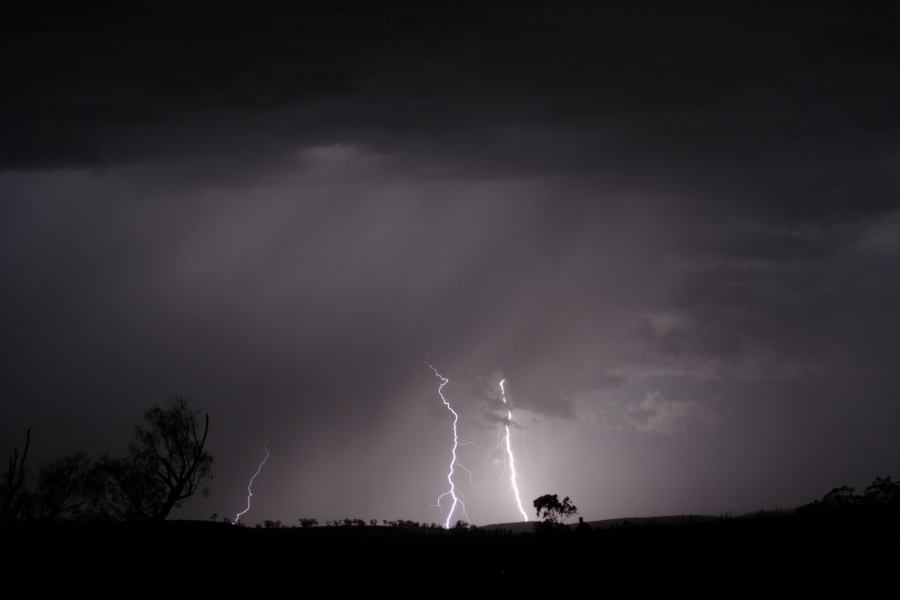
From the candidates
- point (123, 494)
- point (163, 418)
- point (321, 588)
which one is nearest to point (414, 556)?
point (321, 588)

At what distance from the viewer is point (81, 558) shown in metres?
26.0

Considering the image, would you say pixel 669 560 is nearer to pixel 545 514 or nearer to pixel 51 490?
pixel 545 514

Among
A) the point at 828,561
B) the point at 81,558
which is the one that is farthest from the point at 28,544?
the point at 828,561

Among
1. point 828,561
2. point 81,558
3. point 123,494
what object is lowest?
point 828,561

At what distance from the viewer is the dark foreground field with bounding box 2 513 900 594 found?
19984mm

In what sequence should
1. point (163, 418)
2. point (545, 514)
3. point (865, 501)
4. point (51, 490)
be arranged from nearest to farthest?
point (865, 501)
point (545, 514)
point (163, 418)
point (51, 490)

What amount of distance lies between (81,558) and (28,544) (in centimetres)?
383

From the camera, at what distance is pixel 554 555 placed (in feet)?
79.4

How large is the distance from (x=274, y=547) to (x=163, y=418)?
32492mm

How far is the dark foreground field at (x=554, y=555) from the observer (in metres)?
20.0

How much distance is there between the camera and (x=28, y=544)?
1120 inches

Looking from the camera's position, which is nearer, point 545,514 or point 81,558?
point 81,558

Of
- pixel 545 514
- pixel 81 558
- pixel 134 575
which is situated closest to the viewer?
pixel 134 575

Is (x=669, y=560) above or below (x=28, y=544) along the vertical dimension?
below
